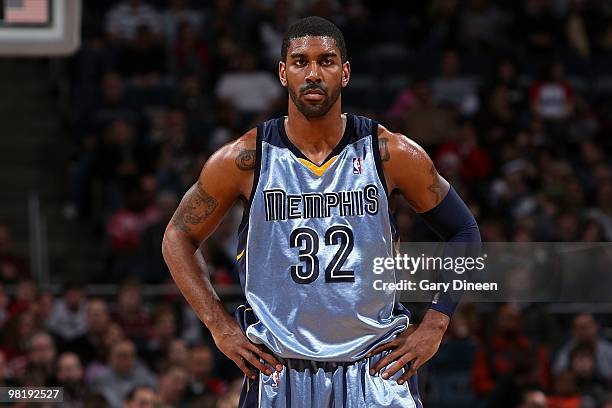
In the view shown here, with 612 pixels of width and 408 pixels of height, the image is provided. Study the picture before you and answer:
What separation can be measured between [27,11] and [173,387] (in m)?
3.38

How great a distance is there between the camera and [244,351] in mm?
4496

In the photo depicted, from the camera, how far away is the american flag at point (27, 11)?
18.1ft

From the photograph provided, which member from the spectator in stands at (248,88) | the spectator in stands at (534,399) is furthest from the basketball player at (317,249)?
the spectator in stands at (248,88)

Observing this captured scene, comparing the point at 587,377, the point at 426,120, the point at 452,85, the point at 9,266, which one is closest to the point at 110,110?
the point at 9,266

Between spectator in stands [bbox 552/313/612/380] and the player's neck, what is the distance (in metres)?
4.48

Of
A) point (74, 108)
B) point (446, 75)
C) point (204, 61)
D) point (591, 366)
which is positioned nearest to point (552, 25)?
point (446, 75)

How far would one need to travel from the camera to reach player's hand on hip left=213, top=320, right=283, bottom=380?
4484mm

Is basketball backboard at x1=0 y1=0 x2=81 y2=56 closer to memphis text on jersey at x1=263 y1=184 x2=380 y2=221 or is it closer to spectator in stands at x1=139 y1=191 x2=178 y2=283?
memphis text on jersey at x1=263 y1=184 x2=380 y2=221

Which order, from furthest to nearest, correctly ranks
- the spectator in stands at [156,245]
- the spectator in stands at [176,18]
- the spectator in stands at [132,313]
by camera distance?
the spectator in stands at [176,18] < the spectator in stands at [156,245] < the spectator in stands at [132,313]

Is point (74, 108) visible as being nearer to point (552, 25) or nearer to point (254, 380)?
point (552, 25)

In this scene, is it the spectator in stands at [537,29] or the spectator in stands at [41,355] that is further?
the spectator in stands at [537,29]

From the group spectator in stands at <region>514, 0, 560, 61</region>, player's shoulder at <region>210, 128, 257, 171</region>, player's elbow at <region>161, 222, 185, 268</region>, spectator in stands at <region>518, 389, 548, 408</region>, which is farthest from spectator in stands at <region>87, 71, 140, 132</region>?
player's shoulder at <region>210, 128, 257, 171</region>

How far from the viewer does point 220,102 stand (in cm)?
1267

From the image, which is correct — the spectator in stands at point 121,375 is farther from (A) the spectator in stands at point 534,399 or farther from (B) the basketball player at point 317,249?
(B) the basketball player at point 317,249
